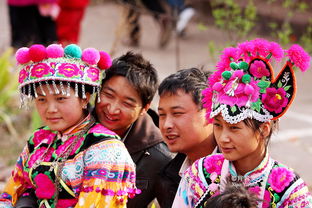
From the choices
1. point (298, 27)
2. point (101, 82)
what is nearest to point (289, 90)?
point (101, 82)

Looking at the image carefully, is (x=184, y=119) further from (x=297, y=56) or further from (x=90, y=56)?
(x=297, y=56)

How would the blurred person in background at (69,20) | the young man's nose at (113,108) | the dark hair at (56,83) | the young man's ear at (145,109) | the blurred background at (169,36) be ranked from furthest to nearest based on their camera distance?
the blurred person in background at (69,20) → the blurred background at (169,36) → the young man's ear at (145,109) → the young man's nose at (113,108) → the dark hair at (56,83)

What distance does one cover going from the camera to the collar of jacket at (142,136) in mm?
3986

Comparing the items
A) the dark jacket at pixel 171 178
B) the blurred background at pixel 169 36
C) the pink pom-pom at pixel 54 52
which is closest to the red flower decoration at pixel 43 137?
the pink pom-pom at pixel 54 52

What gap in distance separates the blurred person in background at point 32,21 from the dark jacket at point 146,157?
4156 millimetres

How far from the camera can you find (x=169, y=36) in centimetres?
1034

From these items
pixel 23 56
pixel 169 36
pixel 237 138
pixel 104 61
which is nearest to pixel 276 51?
pixel 237 138

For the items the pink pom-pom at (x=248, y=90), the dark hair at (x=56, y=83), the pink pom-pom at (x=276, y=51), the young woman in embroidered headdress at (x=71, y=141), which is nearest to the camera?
the pink pom-pom at (x=248, y=90)

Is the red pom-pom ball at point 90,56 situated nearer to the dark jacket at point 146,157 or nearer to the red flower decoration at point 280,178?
the dark jacket at point 146,157

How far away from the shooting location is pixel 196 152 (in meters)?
3.71

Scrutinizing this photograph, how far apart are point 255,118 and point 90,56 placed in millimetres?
996

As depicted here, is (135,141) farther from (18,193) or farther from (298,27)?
(298,27)

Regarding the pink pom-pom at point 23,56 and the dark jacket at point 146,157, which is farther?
the dark jacket at point 146,157

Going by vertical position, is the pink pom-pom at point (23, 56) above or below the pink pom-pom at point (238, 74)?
above
